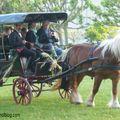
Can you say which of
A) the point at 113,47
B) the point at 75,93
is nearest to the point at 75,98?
the point at 75,93

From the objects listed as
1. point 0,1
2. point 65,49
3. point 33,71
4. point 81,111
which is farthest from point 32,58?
point 0,1

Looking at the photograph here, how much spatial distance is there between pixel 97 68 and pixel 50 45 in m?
1.68

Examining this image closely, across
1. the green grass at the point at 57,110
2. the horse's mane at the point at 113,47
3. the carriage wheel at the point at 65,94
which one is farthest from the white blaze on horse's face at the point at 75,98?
the horse's mane at the point at 113,47

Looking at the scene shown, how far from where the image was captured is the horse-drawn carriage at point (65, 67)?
403 inches

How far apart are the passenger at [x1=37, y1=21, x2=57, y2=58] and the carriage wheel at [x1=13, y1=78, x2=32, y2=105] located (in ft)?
3.62

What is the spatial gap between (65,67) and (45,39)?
83cm

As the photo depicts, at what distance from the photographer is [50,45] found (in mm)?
11492

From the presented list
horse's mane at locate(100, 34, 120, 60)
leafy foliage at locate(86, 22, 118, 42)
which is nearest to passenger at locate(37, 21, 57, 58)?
horse's mane at locate(100, 34, 120, 60)

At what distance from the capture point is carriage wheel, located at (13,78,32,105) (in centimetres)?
1073

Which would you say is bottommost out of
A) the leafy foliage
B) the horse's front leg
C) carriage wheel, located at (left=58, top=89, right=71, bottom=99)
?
the leafy foliage

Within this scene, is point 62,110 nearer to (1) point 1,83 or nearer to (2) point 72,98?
(2) point 72,98

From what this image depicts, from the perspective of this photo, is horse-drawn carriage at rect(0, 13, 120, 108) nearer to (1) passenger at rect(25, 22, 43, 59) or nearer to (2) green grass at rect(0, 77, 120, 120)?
(1) passenger at rect(25, 22, 43, 59)

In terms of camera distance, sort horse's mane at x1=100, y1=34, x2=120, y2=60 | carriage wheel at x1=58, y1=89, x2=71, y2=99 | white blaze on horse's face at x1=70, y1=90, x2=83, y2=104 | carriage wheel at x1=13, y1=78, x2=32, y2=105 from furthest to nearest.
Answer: carriage wheel at x1=58, y1=89, x2=71, y2=99, white blaze on horse's face at x1=70, y1=90, x2=83, y2=104, carriage wheel at x1=13, y1=78, x2=32, y2=105, horse's mane at x1=100, y1=34, x2=120, y2=60

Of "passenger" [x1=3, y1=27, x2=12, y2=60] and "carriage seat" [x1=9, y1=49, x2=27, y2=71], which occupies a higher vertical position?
"passenger" [x1=3, y1=27, x2=12, y2=60]
